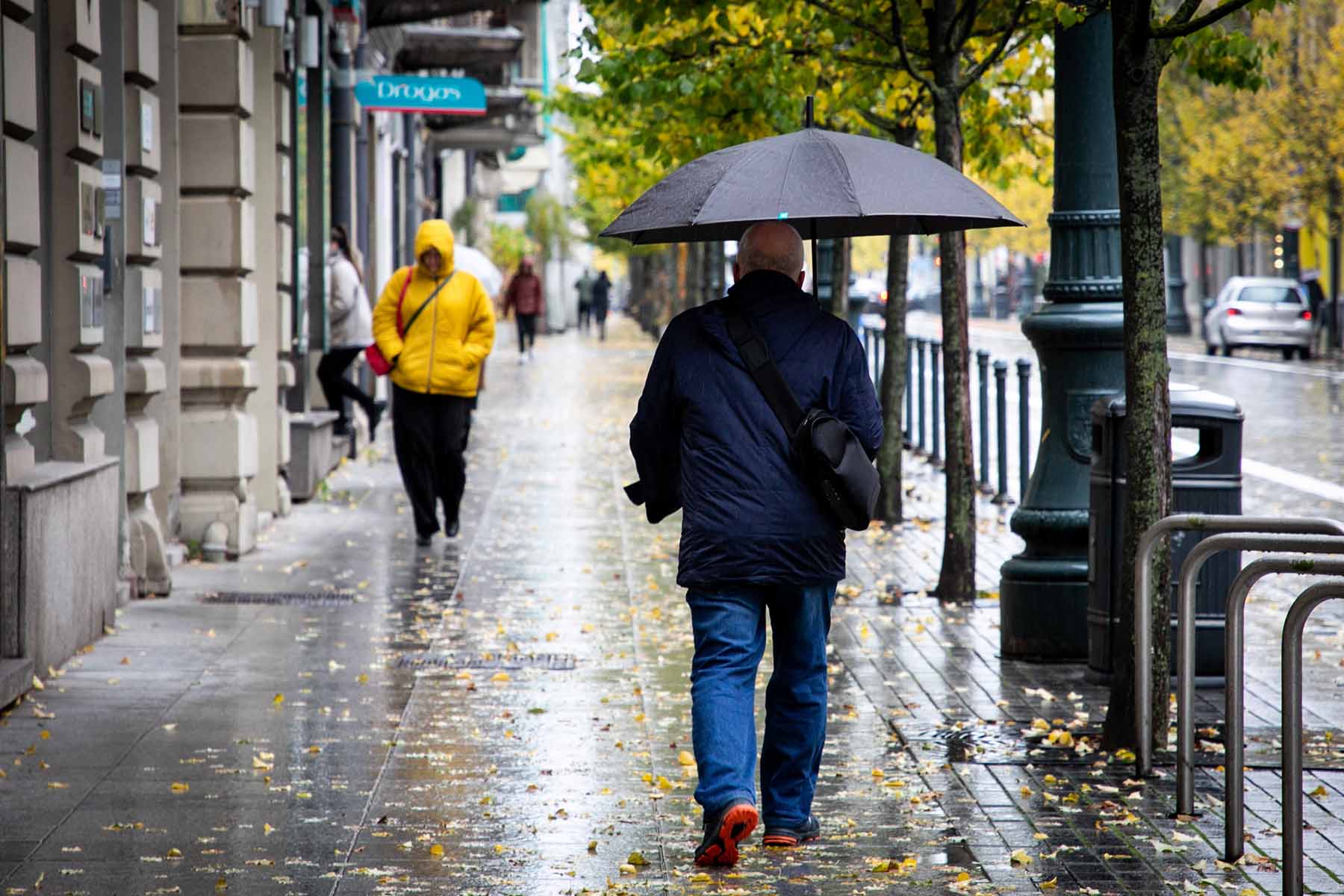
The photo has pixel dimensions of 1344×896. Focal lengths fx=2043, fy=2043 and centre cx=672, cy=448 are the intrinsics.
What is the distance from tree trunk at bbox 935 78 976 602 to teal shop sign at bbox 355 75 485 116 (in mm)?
7088

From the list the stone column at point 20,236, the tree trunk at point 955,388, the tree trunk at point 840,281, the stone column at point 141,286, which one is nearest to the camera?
the stone column at point 20,236

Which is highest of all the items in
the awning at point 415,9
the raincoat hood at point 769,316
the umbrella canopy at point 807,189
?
the awning at point 415,9

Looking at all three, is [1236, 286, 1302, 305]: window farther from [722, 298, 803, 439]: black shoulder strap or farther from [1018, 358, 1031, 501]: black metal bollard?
[722, 298, 803, 439]: black shoulder strap

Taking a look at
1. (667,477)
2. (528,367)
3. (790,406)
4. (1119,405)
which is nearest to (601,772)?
(667,477)

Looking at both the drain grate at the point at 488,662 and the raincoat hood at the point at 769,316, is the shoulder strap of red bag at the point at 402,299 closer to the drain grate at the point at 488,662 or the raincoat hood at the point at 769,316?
the drain grate at the point at 488,662

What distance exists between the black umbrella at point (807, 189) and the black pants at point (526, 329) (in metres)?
32.8

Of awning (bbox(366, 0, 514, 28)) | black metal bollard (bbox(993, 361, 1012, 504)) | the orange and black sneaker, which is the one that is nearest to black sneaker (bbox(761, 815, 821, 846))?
the orange and black sneaker

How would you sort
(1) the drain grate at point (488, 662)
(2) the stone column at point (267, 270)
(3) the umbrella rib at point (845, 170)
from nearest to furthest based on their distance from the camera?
(3) the umbrella rib at point (845, 170) < (1) the drain grate at point (488, 662) < (2) the stone column at point (267, 270)

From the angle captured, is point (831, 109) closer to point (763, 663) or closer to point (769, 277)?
point (763, 663)

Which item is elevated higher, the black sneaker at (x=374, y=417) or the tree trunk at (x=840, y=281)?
the tree trunk at (x=840, y=281)

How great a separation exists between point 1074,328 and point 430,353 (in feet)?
15.5

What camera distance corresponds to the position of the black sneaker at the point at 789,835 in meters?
5.49

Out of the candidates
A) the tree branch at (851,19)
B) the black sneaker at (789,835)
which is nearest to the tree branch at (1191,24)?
the black sneaker at (789,835)

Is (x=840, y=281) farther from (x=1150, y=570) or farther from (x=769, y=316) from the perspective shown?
(x=769, y=316)
